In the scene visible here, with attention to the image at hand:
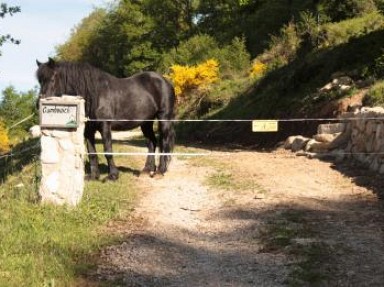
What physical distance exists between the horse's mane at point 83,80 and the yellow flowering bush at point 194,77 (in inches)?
792

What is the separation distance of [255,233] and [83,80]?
492 centimetres

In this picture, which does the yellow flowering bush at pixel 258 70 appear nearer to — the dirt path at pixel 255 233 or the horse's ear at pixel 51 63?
the dirt path at pixel 255 233

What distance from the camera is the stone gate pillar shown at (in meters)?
7.85

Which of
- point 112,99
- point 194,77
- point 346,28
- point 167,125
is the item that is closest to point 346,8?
point 346,28

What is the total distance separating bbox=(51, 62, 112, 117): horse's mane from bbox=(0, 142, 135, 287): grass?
1965 millimetres

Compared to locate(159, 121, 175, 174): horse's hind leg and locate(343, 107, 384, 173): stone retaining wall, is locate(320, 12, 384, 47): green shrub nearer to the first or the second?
locate(343, 107, 384, 173): stone retaining wall

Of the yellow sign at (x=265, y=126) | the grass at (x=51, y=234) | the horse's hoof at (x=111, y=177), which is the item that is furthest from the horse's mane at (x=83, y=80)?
the yellow sign at (x=265, y=126)

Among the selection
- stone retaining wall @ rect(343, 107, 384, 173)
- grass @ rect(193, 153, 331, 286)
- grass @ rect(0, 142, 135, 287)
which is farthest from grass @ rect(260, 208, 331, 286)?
stone retaining wall @ rect(343, 107, 384, 173)

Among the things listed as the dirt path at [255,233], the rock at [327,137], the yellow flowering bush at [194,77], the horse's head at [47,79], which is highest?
the yellow flowering bush at [194,77]

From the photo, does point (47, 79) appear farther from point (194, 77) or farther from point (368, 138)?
point (194, 77)

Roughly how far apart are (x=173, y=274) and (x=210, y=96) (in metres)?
23.0

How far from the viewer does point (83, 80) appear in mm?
10500

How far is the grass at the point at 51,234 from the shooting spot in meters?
5.32

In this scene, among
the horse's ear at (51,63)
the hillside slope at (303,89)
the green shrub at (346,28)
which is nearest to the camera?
the horse's ear at (51,63)
